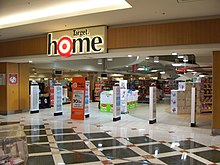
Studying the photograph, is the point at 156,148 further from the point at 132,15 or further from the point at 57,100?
the point at 57,100

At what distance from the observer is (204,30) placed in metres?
6.10

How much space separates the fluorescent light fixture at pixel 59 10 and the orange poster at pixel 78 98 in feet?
10.2

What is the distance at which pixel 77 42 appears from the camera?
758cm

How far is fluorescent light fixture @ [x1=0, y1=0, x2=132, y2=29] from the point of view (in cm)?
568

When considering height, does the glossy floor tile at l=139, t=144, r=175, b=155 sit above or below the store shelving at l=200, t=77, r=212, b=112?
below

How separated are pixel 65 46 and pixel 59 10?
153cm

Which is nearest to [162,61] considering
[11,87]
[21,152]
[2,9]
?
[11,87]

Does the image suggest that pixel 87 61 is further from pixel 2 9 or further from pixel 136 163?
pixel 136 163

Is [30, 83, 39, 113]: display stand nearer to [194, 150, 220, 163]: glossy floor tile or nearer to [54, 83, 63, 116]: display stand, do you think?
[54, 83, 63, 116]: display stand

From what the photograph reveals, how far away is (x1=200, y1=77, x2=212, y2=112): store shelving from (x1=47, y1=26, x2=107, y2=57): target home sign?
729 centimetres

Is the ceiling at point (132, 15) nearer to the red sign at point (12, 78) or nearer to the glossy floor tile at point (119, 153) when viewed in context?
the glossy floor tile at point (119, 153)

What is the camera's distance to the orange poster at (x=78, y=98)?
365 inches

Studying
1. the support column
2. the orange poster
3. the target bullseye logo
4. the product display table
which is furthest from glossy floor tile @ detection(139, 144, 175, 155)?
the orange poster

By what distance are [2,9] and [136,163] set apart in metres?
5.10
